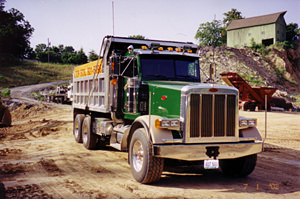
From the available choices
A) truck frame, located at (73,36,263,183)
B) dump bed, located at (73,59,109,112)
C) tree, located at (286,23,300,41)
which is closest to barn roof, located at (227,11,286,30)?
tree, located at (286,23,300,41)

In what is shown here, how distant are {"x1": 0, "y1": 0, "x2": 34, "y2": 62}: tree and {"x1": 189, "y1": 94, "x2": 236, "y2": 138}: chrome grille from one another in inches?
A: 2871

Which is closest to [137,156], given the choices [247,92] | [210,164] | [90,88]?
[210,164]

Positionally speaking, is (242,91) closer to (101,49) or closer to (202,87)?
(101,49)

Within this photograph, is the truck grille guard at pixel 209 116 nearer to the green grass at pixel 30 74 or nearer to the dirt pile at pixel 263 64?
the dirt pile at pixel 263 64

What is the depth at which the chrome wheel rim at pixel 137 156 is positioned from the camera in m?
6.55

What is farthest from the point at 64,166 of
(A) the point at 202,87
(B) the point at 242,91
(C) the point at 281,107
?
(C) the point at 281,107

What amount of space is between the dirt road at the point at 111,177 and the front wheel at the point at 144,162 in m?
0.18

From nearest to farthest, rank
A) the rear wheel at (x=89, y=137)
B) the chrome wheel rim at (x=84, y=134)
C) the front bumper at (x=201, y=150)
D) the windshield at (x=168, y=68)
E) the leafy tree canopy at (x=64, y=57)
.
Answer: the front bumper at (x=201, y=150), the windshield at (x=168, y=68), the rear wheel at (x=89, y=137), the chrome wheel rim at (x=84, y=134), the leafy tree canopy at (x=64, y=57)

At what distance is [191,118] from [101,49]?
4.25 metres

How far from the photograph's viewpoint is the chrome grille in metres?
6.20

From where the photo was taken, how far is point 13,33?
2869 inches

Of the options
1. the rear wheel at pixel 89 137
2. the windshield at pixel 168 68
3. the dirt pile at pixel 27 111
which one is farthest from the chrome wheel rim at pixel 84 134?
the dirt pile at pixel 27 111

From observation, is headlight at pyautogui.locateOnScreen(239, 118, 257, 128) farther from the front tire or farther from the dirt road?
the dirt road

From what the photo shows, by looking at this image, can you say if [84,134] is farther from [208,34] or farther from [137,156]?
[208,34]
